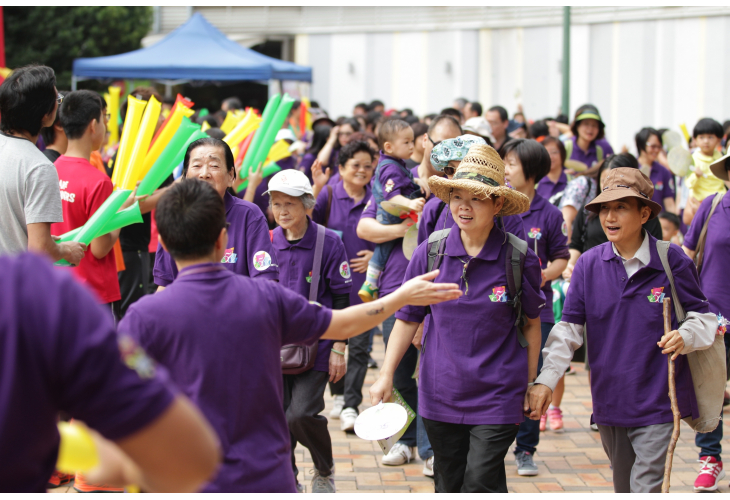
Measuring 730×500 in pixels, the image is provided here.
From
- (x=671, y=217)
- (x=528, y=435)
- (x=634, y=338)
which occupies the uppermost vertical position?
(x=671, y=217)

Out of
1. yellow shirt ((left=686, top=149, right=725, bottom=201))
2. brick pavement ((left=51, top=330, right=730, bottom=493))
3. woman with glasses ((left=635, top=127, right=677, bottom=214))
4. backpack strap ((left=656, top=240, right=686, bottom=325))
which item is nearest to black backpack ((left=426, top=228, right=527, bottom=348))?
backpack strap ((left=656, top=240, right=686, bottom=325))

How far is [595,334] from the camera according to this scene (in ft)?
11.9

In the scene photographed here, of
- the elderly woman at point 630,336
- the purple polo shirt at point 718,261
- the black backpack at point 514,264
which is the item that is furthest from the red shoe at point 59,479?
the purple polo shirt at point 718,261

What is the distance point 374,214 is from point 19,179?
2.32 m

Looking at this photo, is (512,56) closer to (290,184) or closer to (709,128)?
(709,128)

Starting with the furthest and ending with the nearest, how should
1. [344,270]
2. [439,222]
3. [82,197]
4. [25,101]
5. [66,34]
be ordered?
1. [66,34]
2. [344,270]
3. [82,197]
4. [439,222]
5. [25,101]

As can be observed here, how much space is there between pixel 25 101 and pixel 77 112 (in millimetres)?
822

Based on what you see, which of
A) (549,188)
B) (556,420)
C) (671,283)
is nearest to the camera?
(671,283)

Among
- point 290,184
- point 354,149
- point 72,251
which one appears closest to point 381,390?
point 290,184

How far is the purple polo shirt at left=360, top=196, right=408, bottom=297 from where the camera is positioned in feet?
16.6

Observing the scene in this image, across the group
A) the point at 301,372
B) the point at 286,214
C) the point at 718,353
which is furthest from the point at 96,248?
the point at 718,353

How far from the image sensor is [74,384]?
1.29 m

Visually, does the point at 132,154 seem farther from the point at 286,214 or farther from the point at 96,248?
the point at 286,214

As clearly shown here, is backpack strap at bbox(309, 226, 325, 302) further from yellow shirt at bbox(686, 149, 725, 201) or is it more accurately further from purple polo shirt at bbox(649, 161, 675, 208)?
purple polo shirt at bbox(649, 161, 675, 208)
